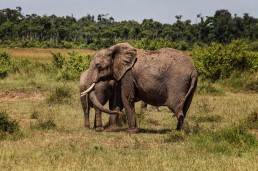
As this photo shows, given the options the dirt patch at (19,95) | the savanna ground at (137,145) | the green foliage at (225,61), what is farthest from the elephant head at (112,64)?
the green foliage at (225,61)

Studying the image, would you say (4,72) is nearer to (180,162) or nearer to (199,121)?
(199,121)

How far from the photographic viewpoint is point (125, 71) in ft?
36.9

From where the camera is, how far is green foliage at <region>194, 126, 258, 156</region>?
863 cm

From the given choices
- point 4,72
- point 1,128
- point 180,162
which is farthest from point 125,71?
point 4,72

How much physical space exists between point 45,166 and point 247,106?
34.1 ft

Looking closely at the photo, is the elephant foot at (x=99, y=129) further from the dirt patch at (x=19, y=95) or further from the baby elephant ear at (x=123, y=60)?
the dirt patch at (x=19, y=95)

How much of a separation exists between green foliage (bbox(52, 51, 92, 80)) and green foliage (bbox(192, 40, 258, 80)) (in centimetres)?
652

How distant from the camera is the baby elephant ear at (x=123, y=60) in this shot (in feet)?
36.9

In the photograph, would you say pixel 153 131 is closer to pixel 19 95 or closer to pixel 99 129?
pixel 99 129

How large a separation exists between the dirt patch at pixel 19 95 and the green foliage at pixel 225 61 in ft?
31.8

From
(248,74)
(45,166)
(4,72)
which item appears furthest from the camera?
(4,72)

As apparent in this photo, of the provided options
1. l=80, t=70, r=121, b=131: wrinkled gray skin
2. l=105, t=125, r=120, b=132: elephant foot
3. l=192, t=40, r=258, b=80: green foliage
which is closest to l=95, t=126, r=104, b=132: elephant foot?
l=80, t=70, r=121, b=131: wrinkled gray skin

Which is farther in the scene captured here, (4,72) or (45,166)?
(4,72)

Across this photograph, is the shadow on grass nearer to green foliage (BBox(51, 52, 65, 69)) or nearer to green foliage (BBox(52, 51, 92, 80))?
green foliage (BBox(52, 51, 92, 80))
